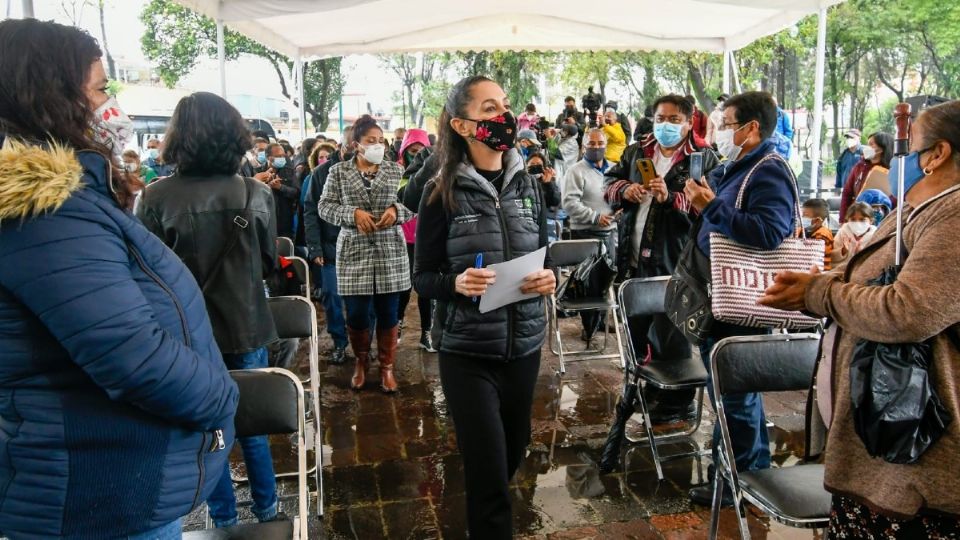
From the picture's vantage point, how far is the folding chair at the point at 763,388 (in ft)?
7.63

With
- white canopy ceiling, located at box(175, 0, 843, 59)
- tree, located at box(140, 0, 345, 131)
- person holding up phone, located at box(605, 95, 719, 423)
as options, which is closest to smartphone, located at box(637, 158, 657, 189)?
person holding up phone, located at box(605, 95, 719, 423)

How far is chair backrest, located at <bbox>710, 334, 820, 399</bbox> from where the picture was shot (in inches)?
104

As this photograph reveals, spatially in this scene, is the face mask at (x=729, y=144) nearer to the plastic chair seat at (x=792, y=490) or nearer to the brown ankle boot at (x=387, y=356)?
the plastic chair seat at (x=792, y=490)

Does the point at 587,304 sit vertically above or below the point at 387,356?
above

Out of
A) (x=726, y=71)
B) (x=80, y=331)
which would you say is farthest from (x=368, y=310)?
(x=726, y=71)

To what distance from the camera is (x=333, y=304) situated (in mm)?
5543

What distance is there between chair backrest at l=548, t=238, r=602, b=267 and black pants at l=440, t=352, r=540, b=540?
3.09 m

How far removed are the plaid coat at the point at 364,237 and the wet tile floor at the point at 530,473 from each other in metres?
0.83

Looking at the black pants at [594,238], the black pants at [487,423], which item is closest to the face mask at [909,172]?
the black pants at [487,423]

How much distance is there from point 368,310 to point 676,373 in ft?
7.27

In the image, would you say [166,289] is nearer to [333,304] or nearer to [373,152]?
[373,152]

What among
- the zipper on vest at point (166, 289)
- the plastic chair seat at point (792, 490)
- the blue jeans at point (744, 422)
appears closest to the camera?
the zipper on vest at point (166, 289)

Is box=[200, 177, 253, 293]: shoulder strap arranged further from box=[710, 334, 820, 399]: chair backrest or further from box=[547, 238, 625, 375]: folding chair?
box=[547, 238, 625, 375]: folding chair

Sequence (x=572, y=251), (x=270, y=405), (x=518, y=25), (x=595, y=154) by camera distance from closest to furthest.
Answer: (x=270, y=405) → (x=572, y=251) → (x=595, y=154) → (x=518, y=25)
